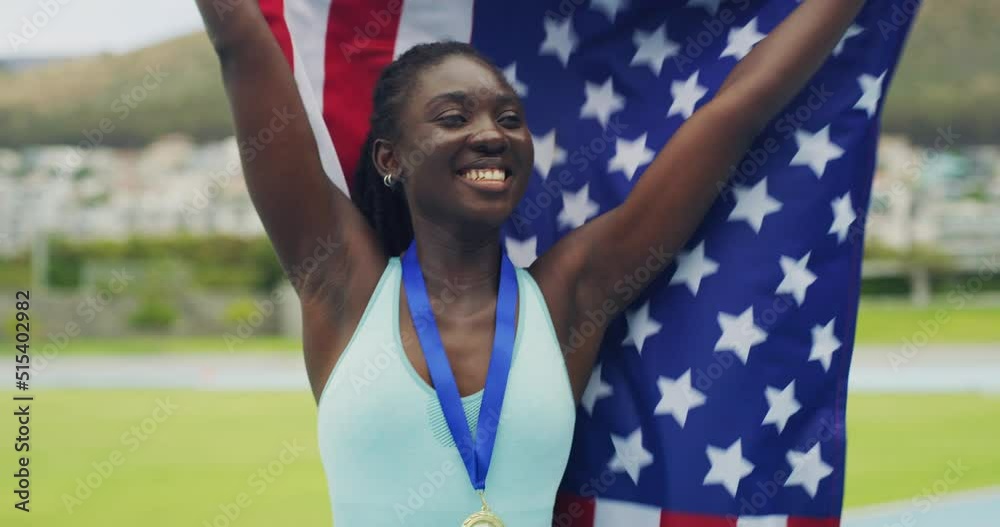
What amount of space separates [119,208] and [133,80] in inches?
199

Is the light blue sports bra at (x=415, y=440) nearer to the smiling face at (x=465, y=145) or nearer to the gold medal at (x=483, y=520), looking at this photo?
the gold medal at (x=483, y=520)

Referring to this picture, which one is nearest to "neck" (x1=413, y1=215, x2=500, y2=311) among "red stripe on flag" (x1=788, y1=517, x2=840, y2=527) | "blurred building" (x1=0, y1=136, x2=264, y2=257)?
"red stripe on flag" (x1=788, y1=517, x2=840, y2=527)

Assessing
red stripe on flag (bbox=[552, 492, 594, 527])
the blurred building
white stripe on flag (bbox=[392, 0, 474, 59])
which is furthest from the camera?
the blurred building

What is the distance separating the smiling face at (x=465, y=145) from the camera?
2191mm

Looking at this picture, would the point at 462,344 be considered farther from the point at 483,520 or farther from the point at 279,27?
the point at 279,27

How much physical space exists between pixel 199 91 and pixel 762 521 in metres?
41.9

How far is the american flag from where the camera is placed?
8.25ft

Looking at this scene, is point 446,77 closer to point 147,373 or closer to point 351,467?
point 351,467

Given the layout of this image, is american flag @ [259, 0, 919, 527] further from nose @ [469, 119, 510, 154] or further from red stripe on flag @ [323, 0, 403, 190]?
nose @ [469, 119, 510, 154]

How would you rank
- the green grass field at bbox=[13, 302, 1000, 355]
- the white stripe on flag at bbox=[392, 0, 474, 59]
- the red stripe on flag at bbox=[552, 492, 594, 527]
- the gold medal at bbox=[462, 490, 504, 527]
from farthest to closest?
the green grass field at bbox=[13, 302, 1000, 355], the white stripe on flag at bbox=[392, 0, 474, 59], the red stripe on flag at bbox=[552, 492, 594, 527], the gold medal at bbox=[462, 490, 504, 527]

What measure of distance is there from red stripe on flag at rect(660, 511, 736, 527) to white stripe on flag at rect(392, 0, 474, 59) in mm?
1216

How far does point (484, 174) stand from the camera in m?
2.20

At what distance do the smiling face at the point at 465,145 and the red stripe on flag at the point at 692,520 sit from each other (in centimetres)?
81

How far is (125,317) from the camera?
2922cm
